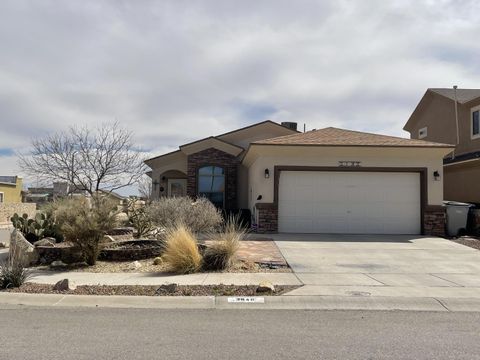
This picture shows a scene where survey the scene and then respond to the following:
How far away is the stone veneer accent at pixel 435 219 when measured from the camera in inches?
728

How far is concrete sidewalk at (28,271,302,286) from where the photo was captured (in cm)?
988

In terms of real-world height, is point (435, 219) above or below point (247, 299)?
above

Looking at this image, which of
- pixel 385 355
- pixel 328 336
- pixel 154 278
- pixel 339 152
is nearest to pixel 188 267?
pixel 154 278

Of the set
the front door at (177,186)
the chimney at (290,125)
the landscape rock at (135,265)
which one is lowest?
the landscape rock at (135,265)

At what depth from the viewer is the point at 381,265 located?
12109mm

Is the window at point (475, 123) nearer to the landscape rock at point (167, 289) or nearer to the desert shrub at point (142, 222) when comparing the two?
the desert shrub at point (142, 222)

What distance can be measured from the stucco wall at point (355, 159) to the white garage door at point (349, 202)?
40 cm

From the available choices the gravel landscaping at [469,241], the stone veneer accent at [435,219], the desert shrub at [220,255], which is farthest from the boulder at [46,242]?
the stone veneer accent at [435,219]

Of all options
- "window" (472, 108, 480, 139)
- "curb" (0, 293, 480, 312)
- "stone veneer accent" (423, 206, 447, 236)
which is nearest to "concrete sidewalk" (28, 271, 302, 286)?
"curb" (0, 293, 480, 312)

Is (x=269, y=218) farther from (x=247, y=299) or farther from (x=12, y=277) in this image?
(x=12, y=277)

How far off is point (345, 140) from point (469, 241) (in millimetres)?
5731

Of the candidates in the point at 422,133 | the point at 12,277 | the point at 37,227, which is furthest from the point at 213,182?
the point at 12,277

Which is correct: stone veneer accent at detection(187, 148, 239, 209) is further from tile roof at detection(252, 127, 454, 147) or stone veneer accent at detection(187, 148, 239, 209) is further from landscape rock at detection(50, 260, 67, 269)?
landscape rock at detection(50, 260, 67, 269)

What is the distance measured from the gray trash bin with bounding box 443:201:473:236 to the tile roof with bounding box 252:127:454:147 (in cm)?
247
